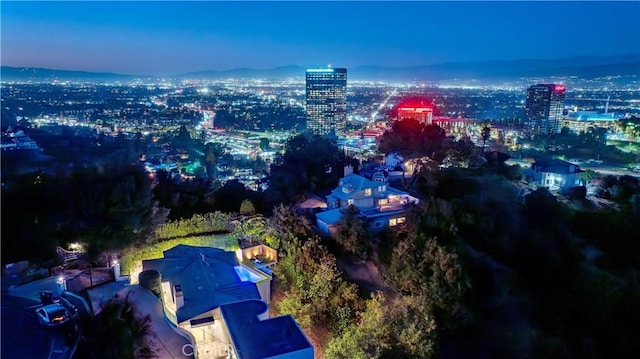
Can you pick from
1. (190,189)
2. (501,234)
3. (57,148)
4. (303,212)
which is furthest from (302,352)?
(190,189)

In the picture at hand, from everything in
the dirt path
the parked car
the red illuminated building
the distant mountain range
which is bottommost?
the dirt path

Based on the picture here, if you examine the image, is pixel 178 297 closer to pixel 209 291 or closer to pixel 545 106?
pixel 209 291

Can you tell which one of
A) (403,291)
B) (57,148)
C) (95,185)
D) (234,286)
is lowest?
(403,291)

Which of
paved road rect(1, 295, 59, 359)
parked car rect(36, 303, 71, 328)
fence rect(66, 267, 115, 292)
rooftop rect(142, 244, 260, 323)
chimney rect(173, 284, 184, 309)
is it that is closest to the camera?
paved road rect(1, 295, 59, 359)

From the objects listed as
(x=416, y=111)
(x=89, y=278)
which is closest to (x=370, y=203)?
(x=89, y=278)

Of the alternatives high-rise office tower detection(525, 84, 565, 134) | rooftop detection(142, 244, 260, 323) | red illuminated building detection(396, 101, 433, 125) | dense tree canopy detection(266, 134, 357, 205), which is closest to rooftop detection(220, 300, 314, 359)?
rooftop detection(142, 244, 260, 323)

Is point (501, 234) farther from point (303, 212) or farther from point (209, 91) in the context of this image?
point (209, 91)

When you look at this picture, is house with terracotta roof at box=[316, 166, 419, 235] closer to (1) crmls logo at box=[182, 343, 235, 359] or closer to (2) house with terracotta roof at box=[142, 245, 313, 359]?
(2) house with terracotta roof at box=[142, 245, 313, 359]

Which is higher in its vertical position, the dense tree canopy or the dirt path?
the dense tree canopy
